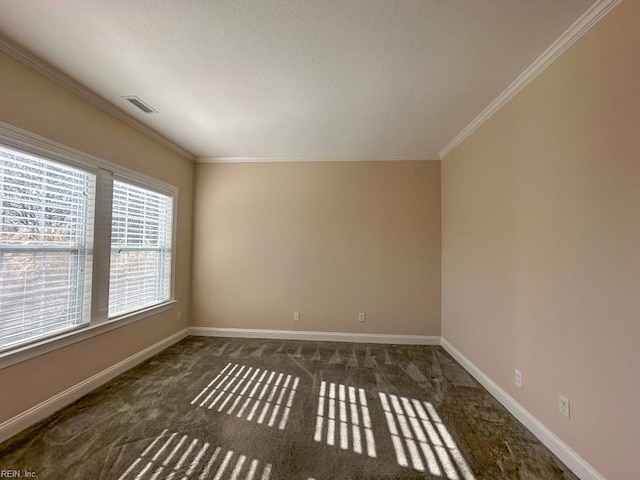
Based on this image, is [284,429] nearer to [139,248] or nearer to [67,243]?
[67,243]

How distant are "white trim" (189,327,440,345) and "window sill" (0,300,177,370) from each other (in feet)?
3.53

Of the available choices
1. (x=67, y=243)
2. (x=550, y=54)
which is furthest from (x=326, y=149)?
(x=67, y=243)

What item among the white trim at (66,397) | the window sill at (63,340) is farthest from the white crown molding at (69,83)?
the white trim at (66,397)

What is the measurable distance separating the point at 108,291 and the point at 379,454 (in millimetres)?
2768

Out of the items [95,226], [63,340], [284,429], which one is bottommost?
[284,429]

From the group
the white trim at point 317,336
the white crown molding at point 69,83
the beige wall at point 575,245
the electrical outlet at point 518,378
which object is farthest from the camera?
the white trim at point 317,336

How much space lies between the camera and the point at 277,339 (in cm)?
390

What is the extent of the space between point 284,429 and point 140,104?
3.14 meters

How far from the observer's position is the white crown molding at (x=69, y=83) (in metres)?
1.80

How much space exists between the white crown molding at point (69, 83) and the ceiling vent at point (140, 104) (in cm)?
22

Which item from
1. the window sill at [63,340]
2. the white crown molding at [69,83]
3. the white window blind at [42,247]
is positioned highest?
the white crown molding at [69,83]

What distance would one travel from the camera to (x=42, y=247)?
2.06 meters

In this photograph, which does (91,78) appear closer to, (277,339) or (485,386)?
(277,339)

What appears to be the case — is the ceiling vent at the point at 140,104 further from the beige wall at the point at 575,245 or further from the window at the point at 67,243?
the beige wall at the point at 575,245
